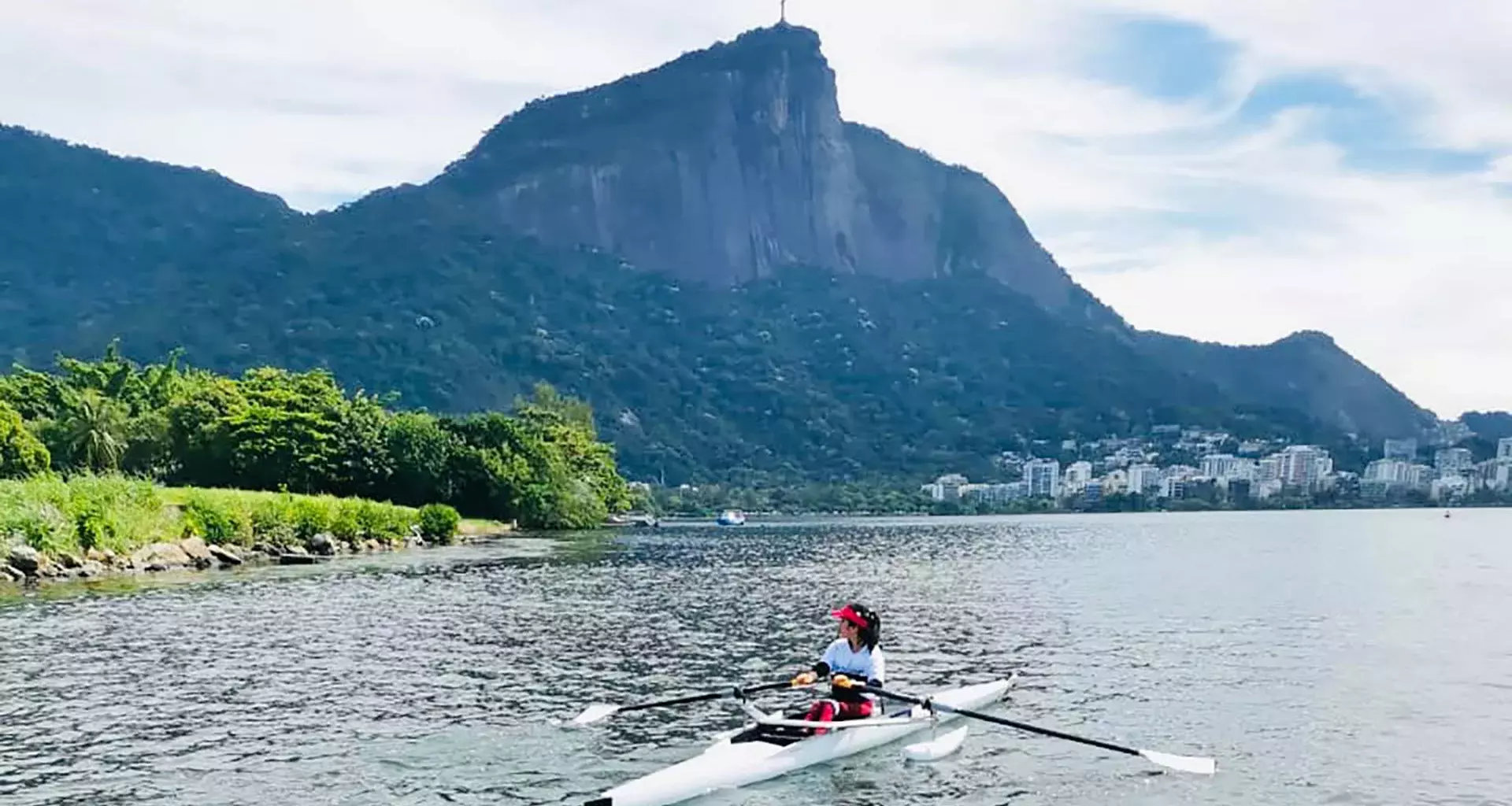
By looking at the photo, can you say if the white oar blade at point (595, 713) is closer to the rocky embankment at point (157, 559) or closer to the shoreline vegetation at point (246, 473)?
the rocky embankment at point (157, 559)

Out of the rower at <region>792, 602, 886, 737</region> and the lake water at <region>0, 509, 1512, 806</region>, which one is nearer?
the lake water at <region>0, 509, 1512, 806</region>

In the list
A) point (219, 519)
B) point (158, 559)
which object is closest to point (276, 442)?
point (219, 519)

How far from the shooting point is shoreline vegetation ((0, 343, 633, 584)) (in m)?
56.1

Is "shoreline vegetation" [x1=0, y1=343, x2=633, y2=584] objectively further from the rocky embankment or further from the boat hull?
the boat hull

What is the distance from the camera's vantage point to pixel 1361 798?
20.3 metres

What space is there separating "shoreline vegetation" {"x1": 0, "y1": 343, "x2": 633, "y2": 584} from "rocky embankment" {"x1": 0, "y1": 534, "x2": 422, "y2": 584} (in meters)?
0.08

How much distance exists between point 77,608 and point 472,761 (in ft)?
86.0

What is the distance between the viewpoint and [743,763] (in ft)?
66.0

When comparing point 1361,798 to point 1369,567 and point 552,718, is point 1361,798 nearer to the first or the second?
point 552,718

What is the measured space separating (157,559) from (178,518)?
657 centimetres

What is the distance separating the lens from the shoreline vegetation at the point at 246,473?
56.1 meters

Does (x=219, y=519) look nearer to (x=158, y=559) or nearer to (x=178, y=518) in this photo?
(x=178, y=518)

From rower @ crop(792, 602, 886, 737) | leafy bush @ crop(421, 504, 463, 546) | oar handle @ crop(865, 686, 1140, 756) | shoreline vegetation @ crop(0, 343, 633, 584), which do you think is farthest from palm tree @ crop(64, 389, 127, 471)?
oar handle @ crop(865, 686, 1140, 756)

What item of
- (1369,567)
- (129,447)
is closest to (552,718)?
(1369,567)
